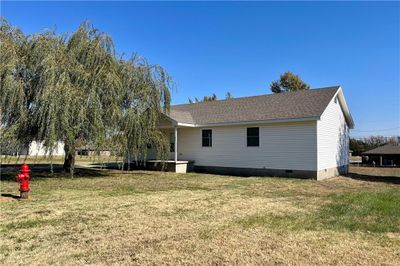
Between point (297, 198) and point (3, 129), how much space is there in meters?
9.48

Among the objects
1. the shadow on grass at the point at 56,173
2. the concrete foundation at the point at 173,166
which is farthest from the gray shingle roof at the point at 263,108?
the shadow on grass at the point at 56,173

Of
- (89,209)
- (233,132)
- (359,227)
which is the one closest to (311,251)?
(359,227)

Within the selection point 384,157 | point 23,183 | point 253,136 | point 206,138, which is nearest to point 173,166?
point 206,138

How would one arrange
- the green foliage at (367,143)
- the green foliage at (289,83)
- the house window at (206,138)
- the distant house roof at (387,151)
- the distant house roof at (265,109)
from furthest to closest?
1. the green foliage at (367,143)
2. the green foliage at (289,83)
3. the distant house roof at (387,151)
4. the house window at (206,138)
5. the distant house roof at (265,109)

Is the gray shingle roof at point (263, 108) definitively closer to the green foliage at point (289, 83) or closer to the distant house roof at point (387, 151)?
the green foliage at point (289, 83)

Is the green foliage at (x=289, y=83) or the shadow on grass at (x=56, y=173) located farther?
the green foliage at (x=289, y=83)

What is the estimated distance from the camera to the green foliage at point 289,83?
3838 cm

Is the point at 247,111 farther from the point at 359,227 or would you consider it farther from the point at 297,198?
the point at 359,227

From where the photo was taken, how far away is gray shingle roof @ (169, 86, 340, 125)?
14.8m

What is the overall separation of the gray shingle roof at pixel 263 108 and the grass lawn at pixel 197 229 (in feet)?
21.9

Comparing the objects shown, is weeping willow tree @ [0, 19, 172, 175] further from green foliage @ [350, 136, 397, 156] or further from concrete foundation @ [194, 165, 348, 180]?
green foliage @ [350, 136, 397, 156]

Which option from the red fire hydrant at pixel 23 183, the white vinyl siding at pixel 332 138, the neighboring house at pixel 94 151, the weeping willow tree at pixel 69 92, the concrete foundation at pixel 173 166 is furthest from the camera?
the concrete foundation at pixel 173 166

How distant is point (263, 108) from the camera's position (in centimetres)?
1673

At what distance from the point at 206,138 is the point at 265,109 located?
11.4 ft
